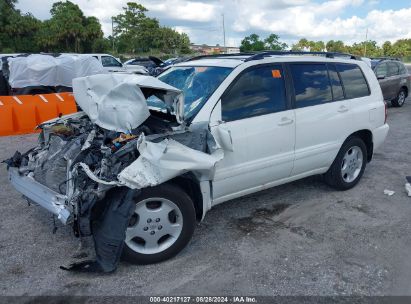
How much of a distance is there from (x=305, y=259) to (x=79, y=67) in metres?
10.7

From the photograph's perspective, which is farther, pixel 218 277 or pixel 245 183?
pixel 245 183

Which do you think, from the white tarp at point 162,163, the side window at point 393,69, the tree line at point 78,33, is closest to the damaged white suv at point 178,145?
the white tarp at point 162,163

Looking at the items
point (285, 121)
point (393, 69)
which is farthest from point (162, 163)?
point (393, 69)

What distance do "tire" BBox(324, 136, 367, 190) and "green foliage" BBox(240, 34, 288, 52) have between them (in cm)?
1734

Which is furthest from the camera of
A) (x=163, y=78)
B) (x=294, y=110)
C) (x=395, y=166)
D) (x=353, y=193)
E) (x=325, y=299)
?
(x=395, y=166)

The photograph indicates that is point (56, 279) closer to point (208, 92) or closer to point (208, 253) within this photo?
point (208, 253)

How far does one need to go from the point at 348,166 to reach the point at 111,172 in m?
3.47

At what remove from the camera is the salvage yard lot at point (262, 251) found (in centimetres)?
319

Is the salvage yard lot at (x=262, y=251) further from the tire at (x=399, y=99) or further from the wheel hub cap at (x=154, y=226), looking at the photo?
the tire at (x=399, y=99)

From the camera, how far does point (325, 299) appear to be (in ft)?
9.96

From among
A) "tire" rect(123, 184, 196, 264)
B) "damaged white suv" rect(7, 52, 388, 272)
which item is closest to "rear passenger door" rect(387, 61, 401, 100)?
"damaged white suv" rect(7, 52, 388, 272)

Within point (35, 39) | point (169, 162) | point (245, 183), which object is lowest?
point (245, 183)

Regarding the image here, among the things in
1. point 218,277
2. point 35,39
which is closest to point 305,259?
point 218,277

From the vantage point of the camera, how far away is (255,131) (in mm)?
4012
